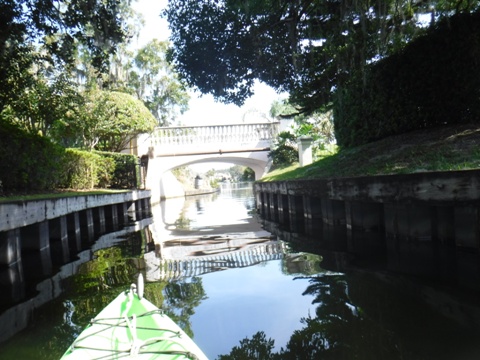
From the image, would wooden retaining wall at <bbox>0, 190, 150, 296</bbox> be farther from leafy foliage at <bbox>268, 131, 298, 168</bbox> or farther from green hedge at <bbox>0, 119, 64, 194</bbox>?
leafy foliage at <bbox>268, 131, 298, 168</bbox>

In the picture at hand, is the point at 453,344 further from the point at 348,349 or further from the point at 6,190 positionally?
the point at 6,190

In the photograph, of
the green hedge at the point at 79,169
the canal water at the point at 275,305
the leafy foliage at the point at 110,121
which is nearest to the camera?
the canal water at the point at 275,305

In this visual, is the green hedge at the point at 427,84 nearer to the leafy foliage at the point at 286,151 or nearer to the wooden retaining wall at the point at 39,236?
the wooden retaining wall at the point at 39,236

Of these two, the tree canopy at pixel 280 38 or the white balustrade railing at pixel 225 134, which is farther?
the white balustrade railing at pixel 225 134

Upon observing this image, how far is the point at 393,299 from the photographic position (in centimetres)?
368

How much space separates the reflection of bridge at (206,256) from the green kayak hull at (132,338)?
7.03ft

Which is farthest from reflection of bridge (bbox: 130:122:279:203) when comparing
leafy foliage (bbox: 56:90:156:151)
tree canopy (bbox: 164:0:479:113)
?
tree canopy (bbox: 164:0:479:113)

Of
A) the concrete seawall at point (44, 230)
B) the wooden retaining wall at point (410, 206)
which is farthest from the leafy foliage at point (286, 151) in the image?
the wooden retaining wall at point (410, 206)

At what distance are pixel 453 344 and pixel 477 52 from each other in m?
6.77

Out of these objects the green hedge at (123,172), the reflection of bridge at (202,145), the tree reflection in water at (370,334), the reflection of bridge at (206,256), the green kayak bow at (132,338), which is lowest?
the tree reflection in water at (370,334)

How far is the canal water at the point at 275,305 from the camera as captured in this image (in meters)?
2.79

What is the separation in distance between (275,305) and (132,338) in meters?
1.82

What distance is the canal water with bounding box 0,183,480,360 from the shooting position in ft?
9.16

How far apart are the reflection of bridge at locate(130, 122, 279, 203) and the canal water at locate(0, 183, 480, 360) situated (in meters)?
18.7
